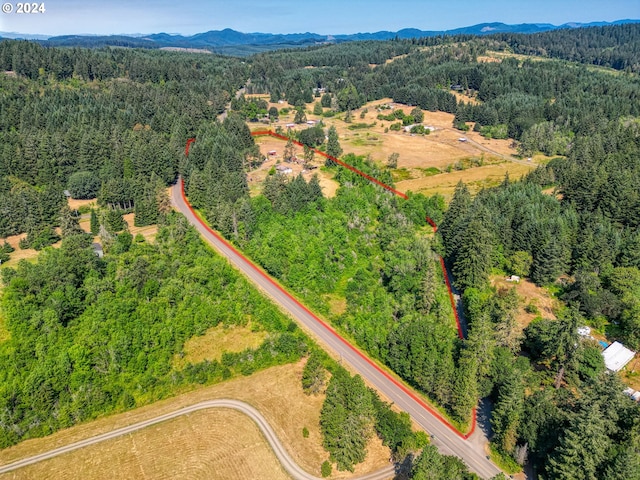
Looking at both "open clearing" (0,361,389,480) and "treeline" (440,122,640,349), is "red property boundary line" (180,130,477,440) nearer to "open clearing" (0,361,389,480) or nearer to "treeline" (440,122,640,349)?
"open clearing" (0,361,389,480)

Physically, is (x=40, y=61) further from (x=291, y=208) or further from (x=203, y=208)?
(x=291, y=208)

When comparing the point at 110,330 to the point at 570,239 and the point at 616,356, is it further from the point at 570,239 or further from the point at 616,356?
the point at 570,239

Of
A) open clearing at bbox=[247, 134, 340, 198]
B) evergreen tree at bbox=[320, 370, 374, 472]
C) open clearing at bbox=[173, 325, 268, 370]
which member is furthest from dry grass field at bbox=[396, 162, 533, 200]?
evergreen tree at bbox=[320, 370, 374, 472]

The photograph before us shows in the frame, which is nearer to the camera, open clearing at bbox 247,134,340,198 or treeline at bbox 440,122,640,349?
treeline at bbox 440,122,640,349

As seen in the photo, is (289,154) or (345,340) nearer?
(345,340)

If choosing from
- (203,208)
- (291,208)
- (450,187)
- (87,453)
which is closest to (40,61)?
(203,208)

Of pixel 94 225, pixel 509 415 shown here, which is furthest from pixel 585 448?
pixel 94 225
